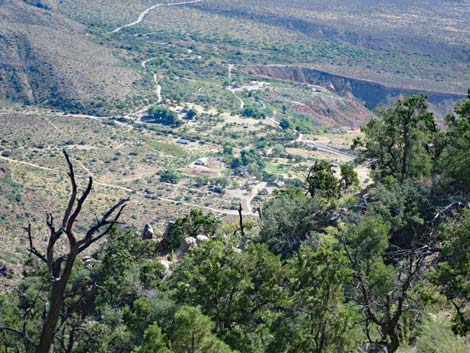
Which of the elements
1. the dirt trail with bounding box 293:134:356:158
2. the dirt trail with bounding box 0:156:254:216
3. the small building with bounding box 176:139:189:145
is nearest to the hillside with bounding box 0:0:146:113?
the small building with bounding box 176:139:189:145

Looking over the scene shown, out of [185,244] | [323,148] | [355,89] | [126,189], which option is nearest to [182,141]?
[323,148]

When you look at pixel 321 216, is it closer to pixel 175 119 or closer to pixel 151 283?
pixel 151 283

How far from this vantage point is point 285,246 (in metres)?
33.3

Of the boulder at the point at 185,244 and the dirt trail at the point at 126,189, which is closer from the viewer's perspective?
the boulder at the point at 185,244

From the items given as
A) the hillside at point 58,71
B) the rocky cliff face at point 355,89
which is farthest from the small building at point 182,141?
the rocky cliff face at point 355,89

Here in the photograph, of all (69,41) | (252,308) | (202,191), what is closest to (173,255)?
(252,308)

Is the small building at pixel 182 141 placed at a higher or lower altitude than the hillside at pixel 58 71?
lower

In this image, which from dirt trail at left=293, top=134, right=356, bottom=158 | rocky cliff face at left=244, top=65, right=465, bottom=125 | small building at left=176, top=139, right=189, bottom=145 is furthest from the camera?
rocky cliff face at left=244, top=65, right=465, bottom=125

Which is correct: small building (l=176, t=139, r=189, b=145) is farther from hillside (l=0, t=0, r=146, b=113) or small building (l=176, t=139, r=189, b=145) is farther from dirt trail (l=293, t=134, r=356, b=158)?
dirt trail (l=293, t=134, r=356, b=158)

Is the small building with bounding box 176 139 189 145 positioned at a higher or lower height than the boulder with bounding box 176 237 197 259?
lower

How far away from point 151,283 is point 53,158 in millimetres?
62744

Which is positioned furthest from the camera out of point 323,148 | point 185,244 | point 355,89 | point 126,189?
point 355,89

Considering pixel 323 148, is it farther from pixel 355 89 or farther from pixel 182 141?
pixel 355 89

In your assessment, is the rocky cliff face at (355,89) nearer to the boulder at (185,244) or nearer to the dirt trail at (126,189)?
the dirt trail at (126,189)
